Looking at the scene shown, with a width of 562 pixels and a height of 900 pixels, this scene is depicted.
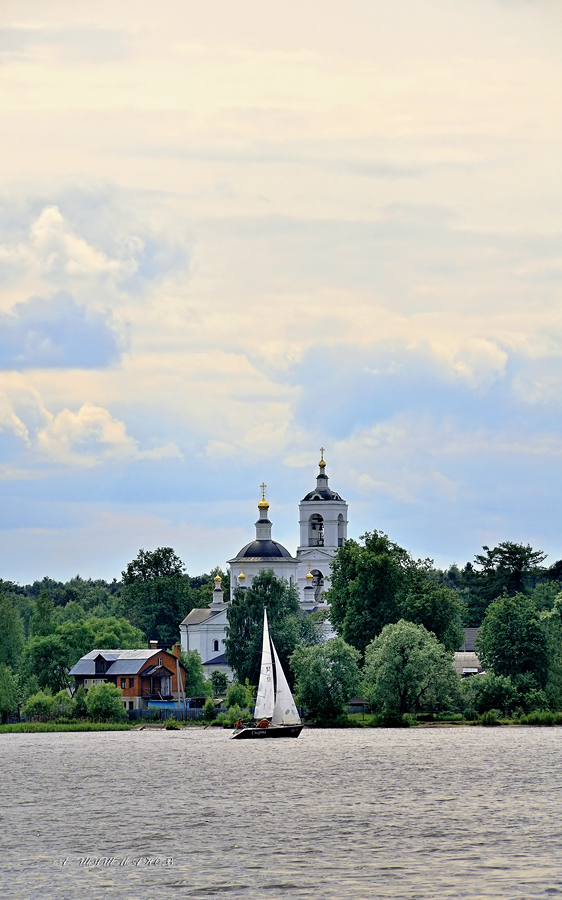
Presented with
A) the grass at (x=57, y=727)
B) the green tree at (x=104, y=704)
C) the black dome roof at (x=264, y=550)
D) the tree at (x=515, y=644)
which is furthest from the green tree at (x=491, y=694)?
the black dome roof at (x=264, y=550)

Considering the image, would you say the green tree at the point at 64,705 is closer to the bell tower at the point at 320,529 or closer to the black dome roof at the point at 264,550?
the black dome roof at the point at 264,550

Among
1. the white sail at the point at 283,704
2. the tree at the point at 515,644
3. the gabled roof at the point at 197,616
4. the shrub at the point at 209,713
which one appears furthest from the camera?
the gabled roof at the point at 197,616

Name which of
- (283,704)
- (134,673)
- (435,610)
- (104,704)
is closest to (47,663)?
(134,673)

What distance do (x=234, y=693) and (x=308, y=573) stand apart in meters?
52.7

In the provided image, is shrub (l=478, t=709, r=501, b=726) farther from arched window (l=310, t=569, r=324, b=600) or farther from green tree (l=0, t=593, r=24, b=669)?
arched window (l=310, t=569, r=324, b=600)

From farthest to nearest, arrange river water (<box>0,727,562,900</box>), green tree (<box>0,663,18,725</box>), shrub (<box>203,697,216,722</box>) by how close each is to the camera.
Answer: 1. shrub (<box>203,697,216,722</box>)
2. green tree (<box>0,663,18,725</box>)
3. river water (<box>0,727,562,900</box>)

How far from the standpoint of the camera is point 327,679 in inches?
4070

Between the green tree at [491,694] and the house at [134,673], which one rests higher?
the house at [134,673]

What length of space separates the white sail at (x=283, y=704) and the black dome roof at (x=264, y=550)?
61.5 metres

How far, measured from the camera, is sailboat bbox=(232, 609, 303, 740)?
93938 millimetres

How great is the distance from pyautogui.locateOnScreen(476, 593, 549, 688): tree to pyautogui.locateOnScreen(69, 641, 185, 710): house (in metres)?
31.8

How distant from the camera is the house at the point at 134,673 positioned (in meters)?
123

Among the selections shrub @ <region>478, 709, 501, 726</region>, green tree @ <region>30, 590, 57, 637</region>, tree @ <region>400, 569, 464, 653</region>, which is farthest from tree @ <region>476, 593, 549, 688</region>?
green tree @ <region>30, 590, 57, 637</region>

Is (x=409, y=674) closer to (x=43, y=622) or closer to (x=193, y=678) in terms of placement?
(x=193, y=678)
